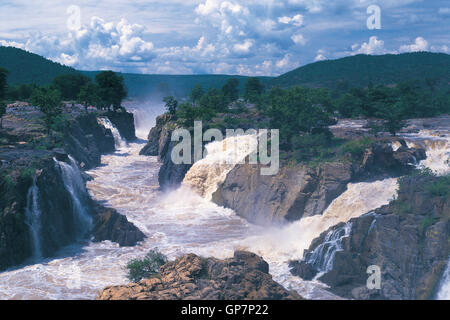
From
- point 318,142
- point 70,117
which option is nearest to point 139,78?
point 70,117

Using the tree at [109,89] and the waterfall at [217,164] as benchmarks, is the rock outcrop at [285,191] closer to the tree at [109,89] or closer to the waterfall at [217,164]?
the waterfall at [217,164]

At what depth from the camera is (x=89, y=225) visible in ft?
87.6

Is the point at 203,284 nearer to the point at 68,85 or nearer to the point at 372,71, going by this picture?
the point at 68,85

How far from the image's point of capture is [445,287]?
15.4 m

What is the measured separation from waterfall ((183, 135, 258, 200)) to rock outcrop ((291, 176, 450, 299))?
12700 millimetres

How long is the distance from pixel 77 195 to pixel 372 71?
89561mm

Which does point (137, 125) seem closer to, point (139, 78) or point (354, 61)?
point (354, 61)

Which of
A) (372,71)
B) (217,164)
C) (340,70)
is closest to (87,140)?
(217,164)

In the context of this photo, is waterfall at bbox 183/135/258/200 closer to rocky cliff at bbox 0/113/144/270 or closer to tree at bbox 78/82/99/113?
rocky cliff at bbox 0/113/144/270

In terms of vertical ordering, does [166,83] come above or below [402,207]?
above

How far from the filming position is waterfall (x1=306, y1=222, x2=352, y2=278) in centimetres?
1931

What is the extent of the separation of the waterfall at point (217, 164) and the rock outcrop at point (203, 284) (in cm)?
1679

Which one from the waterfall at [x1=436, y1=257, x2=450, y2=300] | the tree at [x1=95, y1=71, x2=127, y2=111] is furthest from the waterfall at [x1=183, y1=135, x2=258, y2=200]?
the tree at [x1=95, y1=71, x2=127, y2=111]

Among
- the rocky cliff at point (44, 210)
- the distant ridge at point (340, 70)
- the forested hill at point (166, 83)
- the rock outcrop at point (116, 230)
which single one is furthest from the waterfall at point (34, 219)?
the forested hill at point (166, 83)
